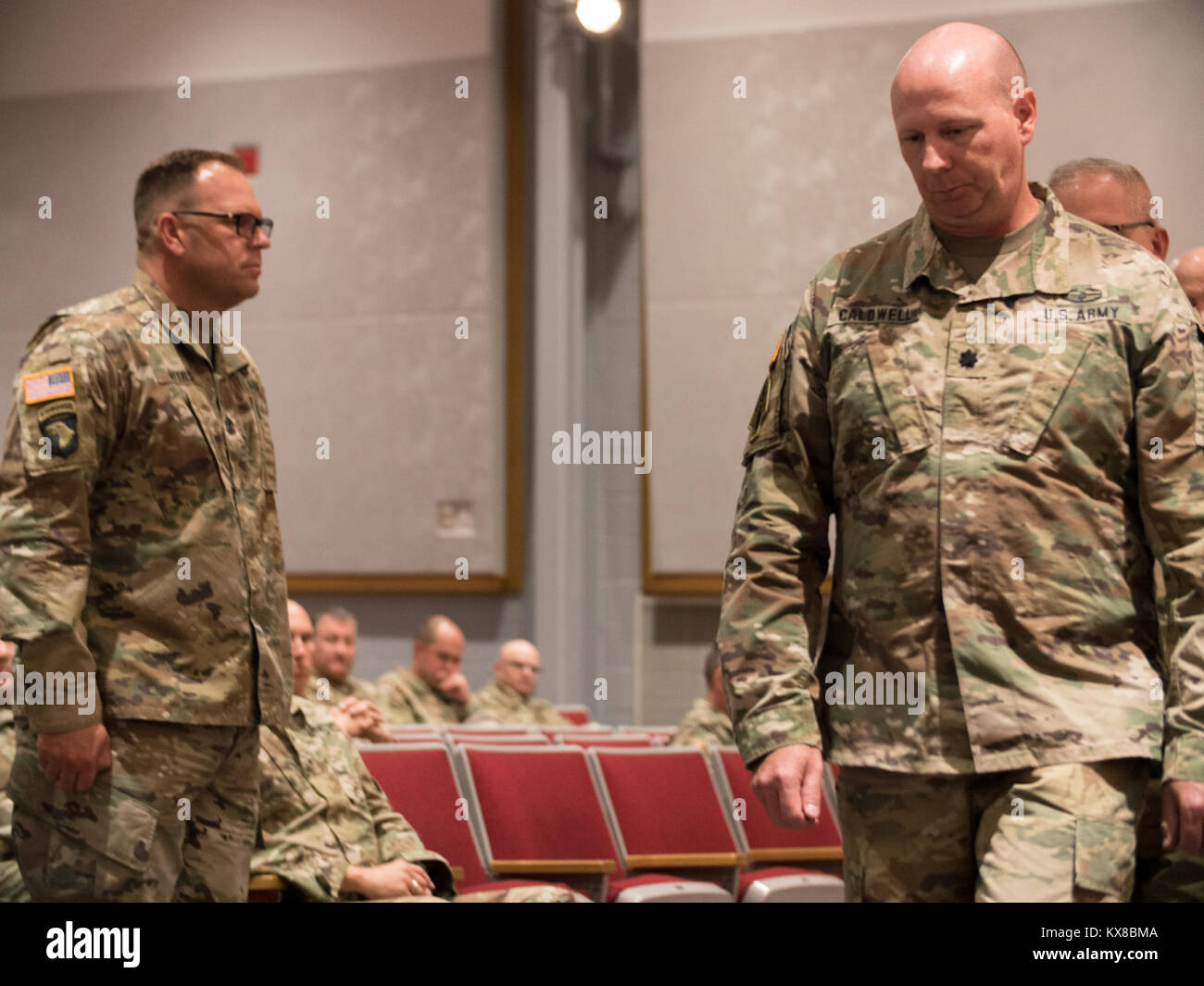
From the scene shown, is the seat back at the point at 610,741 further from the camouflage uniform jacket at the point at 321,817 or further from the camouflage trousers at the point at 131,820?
the camouflage trousers at the point at 131,820

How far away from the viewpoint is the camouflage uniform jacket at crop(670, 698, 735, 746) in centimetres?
502

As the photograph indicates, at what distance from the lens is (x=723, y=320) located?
7.76 meters

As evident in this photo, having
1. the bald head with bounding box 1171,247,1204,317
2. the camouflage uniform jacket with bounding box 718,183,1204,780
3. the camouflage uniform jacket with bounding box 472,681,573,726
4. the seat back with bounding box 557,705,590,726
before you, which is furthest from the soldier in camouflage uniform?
the seat back with bounding box 557,705,590,726

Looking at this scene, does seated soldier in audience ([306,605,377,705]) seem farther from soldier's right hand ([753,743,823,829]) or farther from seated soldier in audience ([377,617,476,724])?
soldier's right hand ([753,743,823,829])

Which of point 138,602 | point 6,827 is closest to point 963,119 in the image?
point 138,602

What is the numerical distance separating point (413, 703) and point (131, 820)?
4.53 meters

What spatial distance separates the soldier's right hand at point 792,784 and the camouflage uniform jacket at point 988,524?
0.06 feet

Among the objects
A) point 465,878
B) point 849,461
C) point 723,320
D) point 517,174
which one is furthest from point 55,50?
point 849,461

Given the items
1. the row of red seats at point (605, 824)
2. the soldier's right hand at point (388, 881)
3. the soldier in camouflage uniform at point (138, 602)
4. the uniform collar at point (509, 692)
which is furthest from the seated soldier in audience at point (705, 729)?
the soldier in camouflage uniform at point (138, 602)

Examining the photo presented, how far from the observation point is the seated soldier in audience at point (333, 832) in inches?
115

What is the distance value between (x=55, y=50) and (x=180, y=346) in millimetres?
6071

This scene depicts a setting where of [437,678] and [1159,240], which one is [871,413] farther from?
[437,678]

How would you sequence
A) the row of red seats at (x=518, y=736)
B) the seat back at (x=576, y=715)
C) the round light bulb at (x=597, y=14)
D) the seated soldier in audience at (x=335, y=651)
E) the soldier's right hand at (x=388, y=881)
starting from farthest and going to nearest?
1. the round light bulb at (x=597, y=14)
2. the seat back at (x=576, y=715)
3. the seated soldier in audience at (x=335, y=651)
4. the row of red seats at (x=518, y=736)
5. the soldier's right hand at (x=388, y=881)
